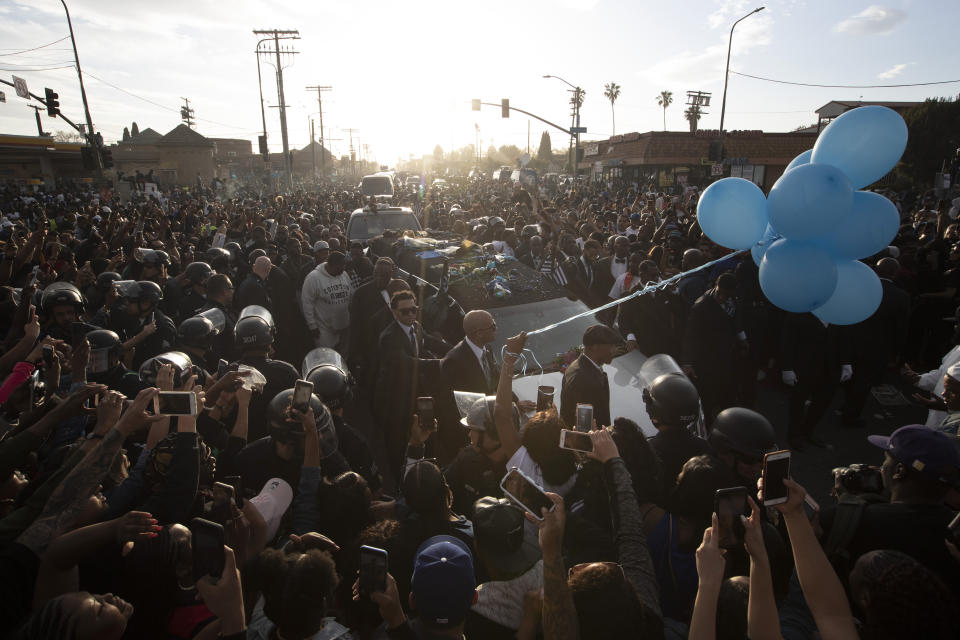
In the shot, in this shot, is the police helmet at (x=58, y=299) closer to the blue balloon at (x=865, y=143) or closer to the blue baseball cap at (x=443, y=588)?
the blue baseball cap at (x=443, y=588)

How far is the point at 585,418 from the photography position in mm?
2443

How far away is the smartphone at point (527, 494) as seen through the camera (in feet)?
6.53

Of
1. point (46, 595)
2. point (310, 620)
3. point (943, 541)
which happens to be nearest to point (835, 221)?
point (943, 541)

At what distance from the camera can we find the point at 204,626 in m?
1.88

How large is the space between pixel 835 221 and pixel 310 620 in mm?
3555

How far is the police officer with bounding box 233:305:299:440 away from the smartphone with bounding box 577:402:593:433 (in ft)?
7.28

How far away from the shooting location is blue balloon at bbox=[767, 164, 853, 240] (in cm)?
312

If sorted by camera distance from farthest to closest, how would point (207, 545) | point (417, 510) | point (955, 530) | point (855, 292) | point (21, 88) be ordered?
point (21, 88) → point (855, 292) → point (417, 510) → point (955, 530) → point (207, 545)

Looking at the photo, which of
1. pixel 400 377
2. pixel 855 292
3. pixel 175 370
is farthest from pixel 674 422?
pixel 175 370

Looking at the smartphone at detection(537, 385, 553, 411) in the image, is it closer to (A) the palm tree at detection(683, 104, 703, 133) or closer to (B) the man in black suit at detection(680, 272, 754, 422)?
(B) the man in black suit at detection(680, 272, 754, 422)

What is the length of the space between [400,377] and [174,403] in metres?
2.18

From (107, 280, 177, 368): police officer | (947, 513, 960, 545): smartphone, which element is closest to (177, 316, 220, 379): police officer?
(107, 280, 177, 368): police officer

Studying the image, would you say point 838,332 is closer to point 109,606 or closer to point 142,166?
point 109,606

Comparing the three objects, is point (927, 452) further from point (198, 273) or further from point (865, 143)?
point (198, 273)
